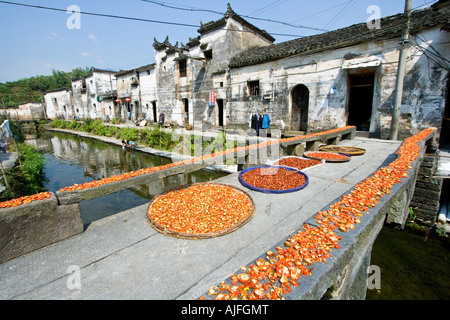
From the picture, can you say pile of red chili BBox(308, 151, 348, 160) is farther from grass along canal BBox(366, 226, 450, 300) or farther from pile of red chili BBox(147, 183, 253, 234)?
pile of red chili BBox(147, 183, 253, 234)

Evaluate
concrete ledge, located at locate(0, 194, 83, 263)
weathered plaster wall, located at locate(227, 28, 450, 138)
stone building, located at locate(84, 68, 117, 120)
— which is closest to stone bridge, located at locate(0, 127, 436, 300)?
concrete ledge, located at locate(0, 194, 83, 263)

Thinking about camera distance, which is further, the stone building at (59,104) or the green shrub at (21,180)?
the stone building at (59,104)

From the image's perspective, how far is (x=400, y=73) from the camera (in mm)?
8523

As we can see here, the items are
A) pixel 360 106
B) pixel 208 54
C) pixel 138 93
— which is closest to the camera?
pixel 360 106

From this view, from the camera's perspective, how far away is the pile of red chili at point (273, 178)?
431 centimetres

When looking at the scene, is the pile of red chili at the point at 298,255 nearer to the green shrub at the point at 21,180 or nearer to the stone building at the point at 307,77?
the green shrub at the point at 21,180

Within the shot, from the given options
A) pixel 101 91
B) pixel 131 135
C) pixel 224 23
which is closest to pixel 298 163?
pixel 131 135

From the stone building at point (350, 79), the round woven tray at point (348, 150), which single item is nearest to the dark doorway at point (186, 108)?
the stone building at point (350, 79)

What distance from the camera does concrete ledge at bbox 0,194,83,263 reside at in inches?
84.9

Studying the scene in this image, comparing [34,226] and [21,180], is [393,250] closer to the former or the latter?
[34,226]

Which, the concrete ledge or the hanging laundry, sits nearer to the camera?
the concrete ledge

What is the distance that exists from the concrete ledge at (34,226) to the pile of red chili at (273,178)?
3173 mm

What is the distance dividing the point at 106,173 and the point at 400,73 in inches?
548

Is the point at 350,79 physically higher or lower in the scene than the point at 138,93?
lower
